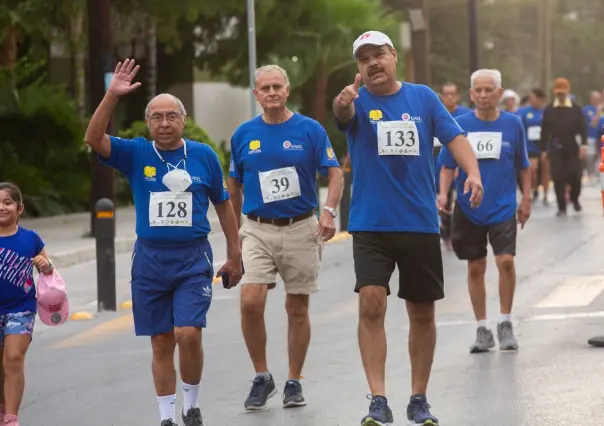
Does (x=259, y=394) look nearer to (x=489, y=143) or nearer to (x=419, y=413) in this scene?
(x=419, y=413)


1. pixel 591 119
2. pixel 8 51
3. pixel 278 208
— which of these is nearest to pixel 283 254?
pixel 278 208

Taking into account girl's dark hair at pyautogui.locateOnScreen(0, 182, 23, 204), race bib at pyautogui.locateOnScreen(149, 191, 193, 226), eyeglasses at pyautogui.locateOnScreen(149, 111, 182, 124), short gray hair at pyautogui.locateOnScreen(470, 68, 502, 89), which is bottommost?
race bib at pyautogui.locateOnScreen(149, 191, 193, 226)

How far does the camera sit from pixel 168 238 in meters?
8.71

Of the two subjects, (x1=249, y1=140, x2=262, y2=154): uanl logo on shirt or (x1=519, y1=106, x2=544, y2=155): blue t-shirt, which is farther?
(x1=519, y1=106, x2=544, y2=155): blue t-shirt

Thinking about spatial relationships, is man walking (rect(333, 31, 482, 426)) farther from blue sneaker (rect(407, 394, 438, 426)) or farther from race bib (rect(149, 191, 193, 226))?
race bib (rect(149, 191, 193, 226))

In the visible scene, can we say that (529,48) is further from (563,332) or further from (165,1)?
(563,332)

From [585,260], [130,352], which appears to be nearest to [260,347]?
[130,352]

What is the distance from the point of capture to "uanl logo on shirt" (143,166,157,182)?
8.73 meters

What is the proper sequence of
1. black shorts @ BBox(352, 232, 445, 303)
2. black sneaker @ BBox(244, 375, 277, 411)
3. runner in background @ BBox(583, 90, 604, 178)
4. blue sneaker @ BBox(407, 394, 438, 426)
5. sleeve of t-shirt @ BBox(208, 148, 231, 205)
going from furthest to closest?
runner in background @ BBox(583, 90, 604, 178) → black sneaker @ BBox(244, 375, 277, 411) → sleeve of t-shirt @ BBox(208, 148, 231, 205) → black shorts @ BBox(352, 232, 445, 303) → blue sneaker @ BBox(407, 394, 438, 426)

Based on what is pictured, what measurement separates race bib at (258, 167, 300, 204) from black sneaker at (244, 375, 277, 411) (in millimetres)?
1025

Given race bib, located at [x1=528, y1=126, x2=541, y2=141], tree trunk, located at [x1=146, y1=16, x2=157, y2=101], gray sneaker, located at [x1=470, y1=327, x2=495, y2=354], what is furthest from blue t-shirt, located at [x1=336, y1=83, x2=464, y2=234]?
tree trunk, located at [x1=146, y1=16, x2=157, y2=101]

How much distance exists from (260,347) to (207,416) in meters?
0.58

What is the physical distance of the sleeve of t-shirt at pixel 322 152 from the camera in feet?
31.9

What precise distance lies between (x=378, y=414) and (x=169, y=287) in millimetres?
1273
